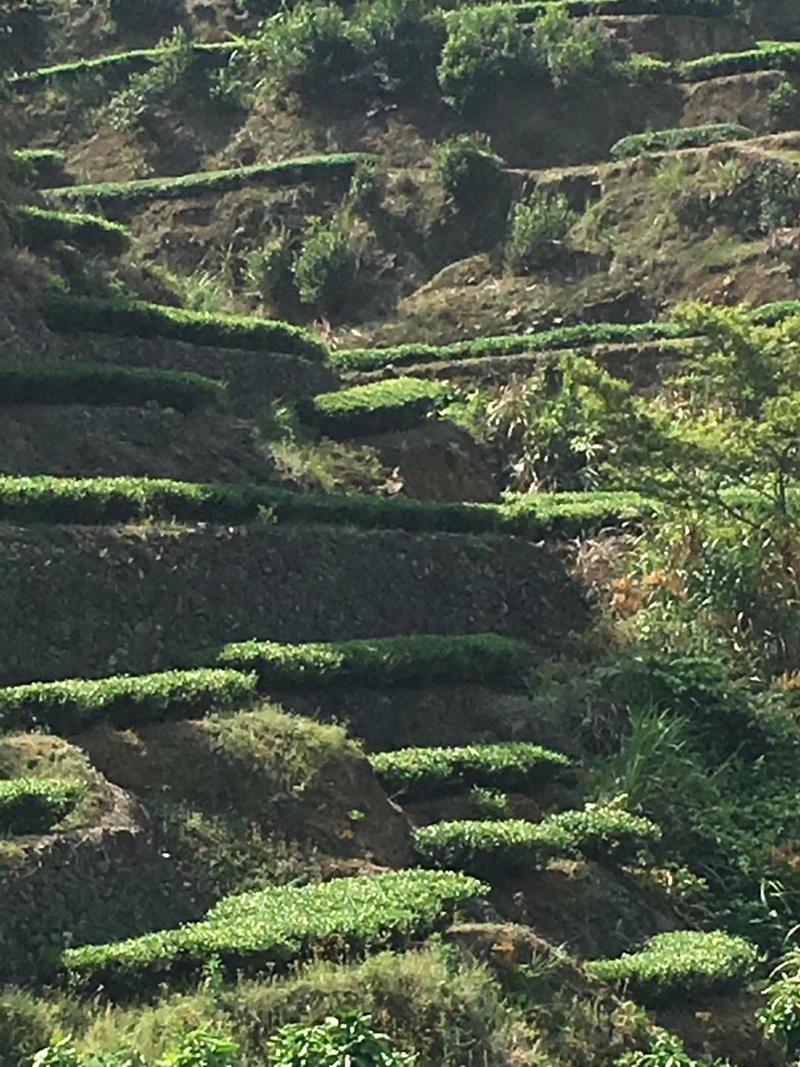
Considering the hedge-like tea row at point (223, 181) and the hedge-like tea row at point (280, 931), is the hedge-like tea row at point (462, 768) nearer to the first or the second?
the hedge-like tea row at point (280, 931)

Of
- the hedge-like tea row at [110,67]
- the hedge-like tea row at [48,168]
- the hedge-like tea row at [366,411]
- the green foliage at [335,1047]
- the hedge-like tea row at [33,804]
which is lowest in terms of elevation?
the hedge-like tea row at [366,411]

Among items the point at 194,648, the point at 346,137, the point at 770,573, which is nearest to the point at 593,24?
the point at 346,137

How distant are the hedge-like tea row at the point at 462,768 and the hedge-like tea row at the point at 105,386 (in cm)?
572

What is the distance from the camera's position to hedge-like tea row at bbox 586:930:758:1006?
1118cm

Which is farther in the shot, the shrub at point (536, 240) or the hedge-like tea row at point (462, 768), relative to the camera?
the shrub at point (536, 240)

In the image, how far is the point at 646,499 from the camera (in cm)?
1858

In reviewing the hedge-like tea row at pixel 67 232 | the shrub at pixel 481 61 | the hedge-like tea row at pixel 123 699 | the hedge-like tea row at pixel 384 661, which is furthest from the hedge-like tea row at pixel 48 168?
the hedge-like tea row at pixel 123 699

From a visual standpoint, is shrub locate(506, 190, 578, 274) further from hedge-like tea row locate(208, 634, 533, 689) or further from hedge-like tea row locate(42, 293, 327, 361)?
hedge-like tea row locate(208, 634, 533, 689)

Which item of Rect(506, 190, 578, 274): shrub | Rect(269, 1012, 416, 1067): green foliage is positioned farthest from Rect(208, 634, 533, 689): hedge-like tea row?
Rect(506, 190, 578, 274): shrub

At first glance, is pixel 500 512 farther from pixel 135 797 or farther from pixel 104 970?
pixel 104 970

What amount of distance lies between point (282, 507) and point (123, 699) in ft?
14.1

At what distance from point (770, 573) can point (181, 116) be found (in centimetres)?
2345

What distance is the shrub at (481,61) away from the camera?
34594 millimetres

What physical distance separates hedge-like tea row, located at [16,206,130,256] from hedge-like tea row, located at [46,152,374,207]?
1027 centimetres
